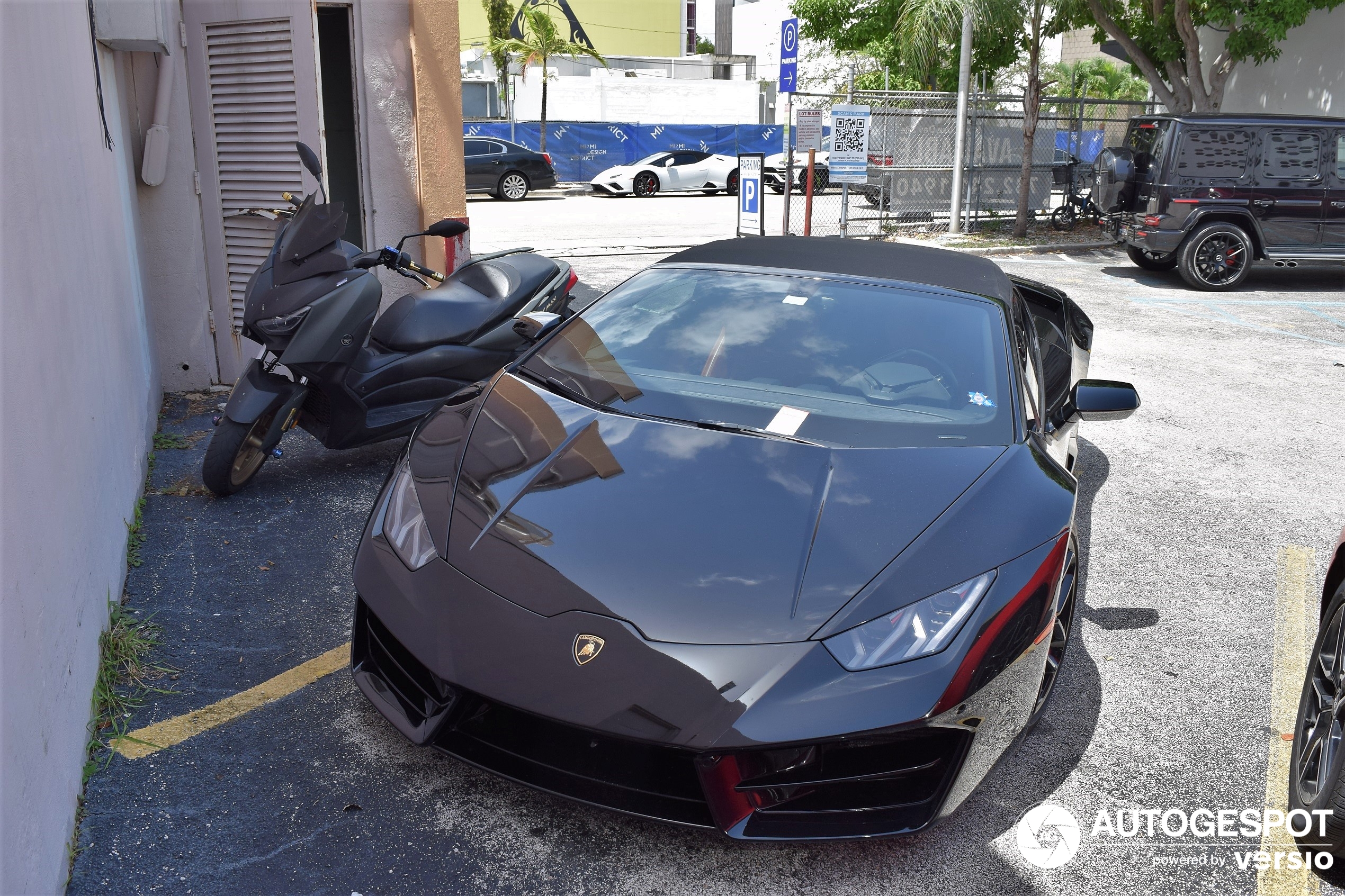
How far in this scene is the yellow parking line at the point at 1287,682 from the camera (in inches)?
101

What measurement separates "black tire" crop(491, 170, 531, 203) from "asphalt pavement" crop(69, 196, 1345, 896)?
17615 millimetres

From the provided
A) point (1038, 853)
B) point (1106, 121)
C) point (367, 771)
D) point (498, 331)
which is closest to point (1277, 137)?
point (1106, 121)

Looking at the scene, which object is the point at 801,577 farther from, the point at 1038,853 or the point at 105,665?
the point at 105,665

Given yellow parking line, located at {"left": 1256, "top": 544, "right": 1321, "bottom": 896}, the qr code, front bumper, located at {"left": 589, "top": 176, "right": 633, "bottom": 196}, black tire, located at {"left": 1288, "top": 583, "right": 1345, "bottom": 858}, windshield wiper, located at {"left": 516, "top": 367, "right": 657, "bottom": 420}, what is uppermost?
the qr code

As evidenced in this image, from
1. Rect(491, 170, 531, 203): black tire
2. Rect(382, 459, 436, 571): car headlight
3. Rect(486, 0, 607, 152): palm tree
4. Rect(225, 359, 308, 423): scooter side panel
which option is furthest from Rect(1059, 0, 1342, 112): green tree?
Rect(486, 0, 607, 152): palm tree

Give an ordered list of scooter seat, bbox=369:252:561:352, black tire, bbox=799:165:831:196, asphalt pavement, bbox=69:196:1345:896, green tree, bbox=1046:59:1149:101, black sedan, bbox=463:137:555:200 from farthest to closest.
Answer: green tree, bbox=1046:59:1149:101
black sedan, bbox=463:137:555:200
black tire, bbox=799:165:831:196
scooter seat, bbox=369:252:561:352
asphalt pavement, bbox=69:196:1345:896

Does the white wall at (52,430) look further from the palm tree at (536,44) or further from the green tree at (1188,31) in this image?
the palm tree at (536,44)

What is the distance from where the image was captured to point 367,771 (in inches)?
111

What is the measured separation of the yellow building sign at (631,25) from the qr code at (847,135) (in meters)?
50.0

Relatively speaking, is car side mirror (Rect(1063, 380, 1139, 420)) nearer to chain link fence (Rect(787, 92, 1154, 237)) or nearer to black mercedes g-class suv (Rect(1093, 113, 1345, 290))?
black mercedes g-class suv (Rect(1093, 113, 1345, 290))

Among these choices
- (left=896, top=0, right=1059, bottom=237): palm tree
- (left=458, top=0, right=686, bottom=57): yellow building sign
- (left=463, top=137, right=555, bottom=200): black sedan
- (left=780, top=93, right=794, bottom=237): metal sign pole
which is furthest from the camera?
(left=458, top=0, right=686, bottom=57): yellow building sign

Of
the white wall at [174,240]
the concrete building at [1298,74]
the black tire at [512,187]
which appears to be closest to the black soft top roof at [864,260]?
the white wall at [174,240]

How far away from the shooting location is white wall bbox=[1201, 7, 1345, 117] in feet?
53.4

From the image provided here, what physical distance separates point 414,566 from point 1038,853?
1769 mm
